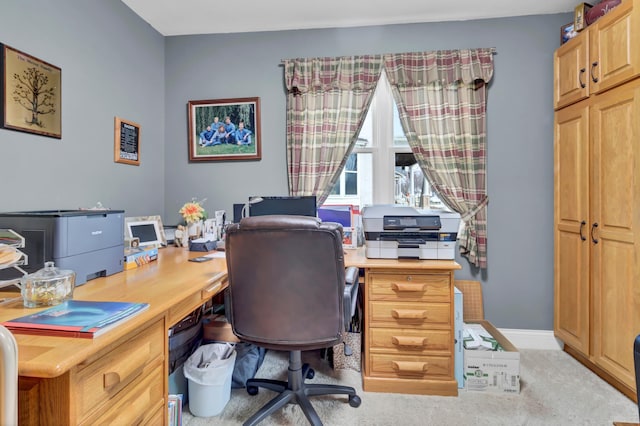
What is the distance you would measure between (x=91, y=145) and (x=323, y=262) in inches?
64.5

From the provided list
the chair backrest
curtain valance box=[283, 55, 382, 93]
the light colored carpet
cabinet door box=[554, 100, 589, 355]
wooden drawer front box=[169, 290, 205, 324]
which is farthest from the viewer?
curtain valance box=[283, 55, 382, 93]

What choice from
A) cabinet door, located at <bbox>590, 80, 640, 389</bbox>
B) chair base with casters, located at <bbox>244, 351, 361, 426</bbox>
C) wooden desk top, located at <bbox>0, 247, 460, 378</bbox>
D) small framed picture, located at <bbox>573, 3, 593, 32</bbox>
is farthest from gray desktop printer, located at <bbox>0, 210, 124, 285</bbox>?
small framed picture, located at <bbox>573, 3, 593, 32</bbox>

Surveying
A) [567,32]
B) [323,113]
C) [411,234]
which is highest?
[567,32]

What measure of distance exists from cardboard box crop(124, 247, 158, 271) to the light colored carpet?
84 cm

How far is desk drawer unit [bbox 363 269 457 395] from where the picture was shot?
182 centimetres

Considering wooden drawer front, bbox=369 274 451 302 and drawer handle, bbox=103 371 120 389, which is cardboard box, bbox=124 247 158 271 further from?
wooden drawer front, bbox=369 274 451 302

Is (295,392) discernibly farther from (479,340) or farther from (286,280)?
(479,340)

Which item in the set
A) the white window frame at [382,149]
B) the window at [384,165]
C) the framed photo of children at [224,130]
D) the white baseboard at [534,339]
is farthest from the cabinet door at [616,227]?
the framed photo of children at [224,130]

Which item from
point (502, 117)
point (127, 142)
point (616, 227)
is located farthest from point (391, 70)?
point (127, 142)

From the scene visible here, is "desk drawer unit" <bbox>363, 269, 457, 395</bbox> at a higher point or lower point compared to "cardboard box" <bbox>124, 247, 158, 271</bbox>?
lower

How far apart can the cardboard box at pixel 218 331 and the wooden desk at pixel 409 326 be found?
0.83 meters

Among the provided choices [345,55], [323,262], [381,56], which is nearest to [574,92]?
[381,56]

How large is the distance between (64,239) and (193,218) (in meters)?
1.09

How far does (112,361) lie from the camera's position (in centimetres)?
91
